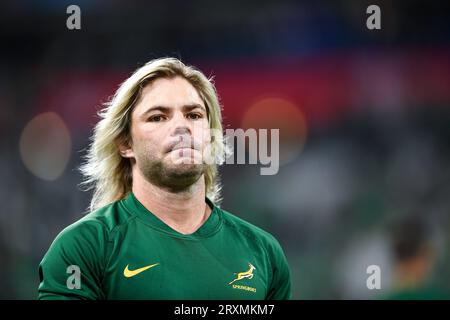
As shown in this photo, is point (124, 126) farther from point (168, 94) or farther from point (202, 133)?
point (202, 133)

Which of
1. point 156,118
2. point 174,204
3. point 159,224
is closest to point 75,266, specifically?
point 159,224

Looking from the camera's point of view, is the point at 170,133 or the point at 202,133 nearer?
the point at 170,133

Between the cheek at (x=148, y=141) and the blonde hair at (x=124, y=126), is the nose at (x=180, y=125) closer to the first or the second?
the cheek at (x=148, y=141)

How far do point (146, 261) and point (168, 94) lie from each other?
37.6 inches

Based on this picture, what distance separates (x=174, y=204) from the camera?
3.62m

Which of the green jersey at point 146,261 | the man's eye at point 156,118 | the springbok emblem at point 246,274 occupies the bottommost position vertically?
the springbok emblem at point 246,274

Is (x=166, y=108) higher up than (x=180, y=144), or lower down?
higher up

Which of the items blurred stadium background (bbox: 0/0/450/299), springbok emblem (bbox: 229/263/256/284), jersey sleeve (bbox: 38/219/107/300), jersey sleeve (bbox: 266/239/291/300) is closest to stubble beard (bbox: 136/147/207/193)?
jersey sleeve (bbox: 38/219/107/300)

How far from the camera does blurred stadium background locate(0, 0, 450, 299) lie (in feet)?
26.2

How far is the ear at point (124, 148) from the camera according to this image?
3.84 m

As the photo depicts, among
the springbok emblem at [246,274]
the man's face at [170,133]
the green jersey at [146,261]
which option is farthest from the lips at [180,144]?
the springbok emblem at [246,274]

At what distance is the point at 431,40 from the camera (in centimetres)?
881

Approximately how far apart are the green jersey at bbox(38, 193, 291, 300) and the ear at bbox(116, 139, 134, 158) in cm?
29
